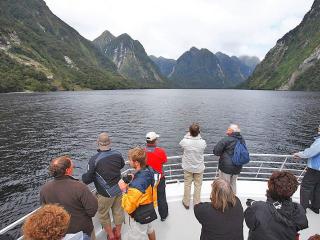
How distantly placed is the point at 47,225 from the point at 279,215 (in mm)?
3089

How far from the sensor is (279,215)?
13.6 feet

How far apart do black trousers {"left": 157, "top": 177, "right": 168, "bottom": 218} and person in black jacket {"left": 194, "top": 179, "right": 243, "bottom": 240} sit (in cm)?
239

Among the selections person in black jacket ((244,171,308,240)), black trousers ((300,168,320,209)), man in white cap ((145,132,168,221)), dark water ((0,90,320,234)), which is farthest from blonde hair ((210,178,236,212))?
dark water ((0,90,320,234))

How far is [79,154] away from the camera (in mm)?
33375

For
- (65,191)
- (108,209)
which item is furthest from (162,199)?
(65,191)

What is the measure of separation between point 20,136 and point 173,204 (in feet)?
127

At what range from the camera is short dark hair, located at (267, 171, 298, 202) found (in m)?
4.20

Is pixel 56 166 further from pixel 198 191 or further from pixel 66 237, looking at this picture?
pixel 198 191

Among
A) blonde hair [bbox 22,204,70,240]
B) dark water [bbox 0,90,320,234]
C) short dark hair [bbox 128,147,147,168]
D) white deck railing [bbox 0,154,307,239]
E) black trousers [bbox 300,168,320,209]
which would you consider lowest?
dark water [bbox 0,90,320,234]

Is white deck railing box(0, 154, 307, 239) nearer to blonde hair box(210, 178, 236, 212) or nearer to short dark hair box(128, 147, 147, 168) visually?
short dark hair box(128, 147, 147, 168)

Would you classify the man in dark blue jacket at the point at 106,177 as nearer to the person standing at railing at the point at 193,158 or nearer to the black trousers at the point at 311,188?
the person standing at railing at the point at 193,158

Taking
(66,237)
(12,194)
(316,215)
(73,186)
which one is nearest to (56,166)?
(73,186)

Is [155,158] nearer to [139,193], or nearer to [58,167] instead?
[139,193]

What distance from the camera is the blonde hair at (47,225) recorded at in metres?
3.23
